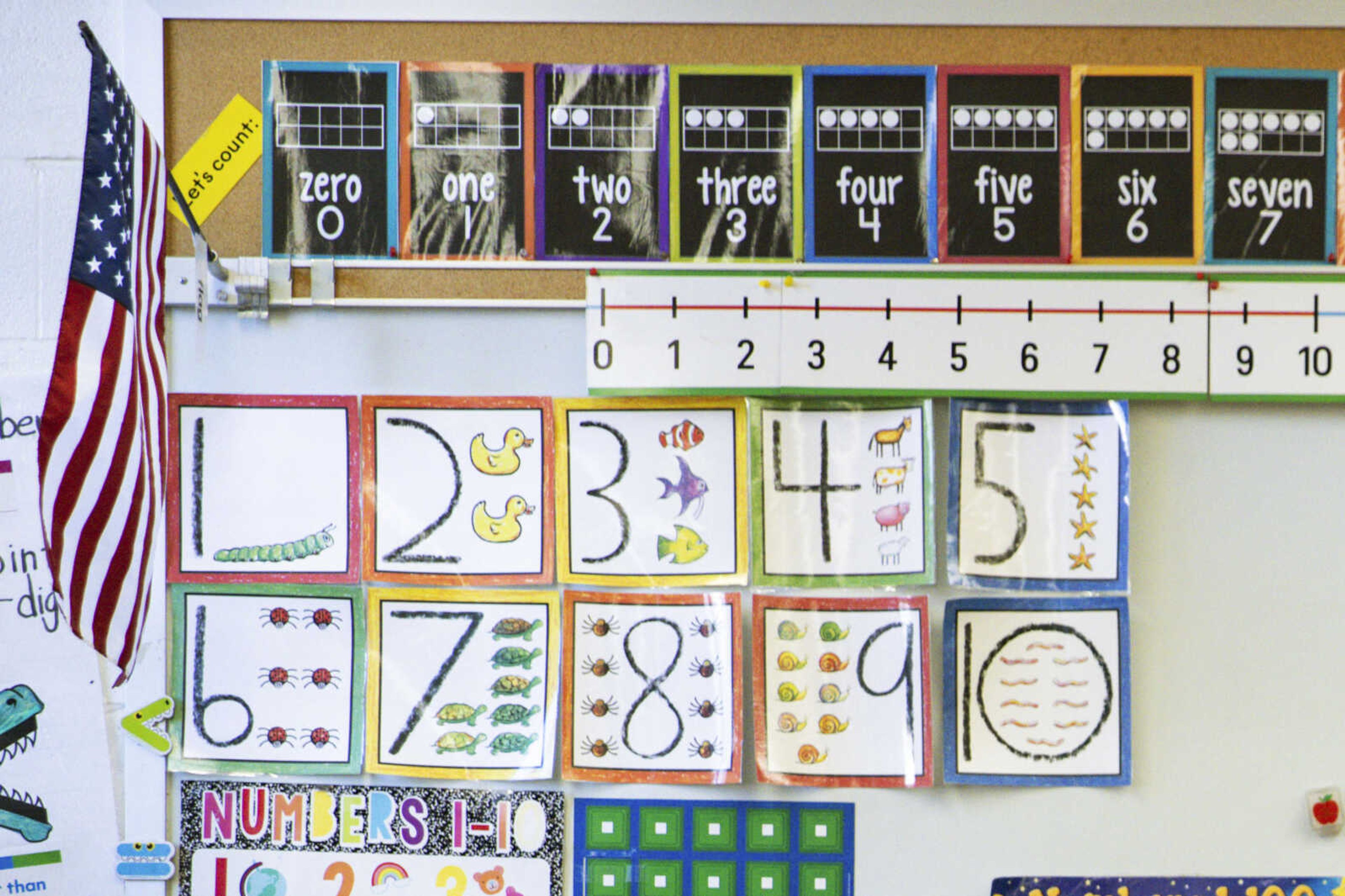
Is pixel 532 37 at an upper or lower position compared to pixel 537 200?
upper

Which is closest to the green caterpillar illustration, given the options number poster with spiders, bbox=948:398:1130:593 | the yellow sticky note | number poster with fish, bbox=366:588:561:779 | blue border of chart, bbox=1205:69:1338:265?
number poster with fish, bbox=366:588:561:779

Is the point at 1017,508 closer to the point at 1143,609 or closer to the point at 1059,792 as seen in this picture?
the point at 1143,609

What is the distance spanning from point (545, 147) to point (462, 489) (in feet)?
1.81

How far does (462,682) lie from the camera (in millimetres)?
1645

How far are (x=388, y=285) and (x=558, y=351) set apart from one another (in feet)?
0.94

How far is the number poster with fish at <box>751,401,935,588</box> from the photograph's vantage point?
164cm

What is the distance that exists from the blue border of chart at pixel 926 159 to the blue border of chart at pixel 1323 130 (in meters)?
0.42

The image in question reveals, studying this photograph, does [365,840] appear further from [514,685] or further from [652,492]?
[652,492]

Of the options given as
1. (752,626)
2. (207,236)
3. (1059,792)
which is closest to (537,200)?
(207,236)

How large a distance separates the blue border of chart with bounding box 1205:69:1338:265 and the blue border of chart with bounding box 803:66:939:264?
Result: 1.39ft

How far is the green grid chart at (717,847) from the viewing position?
165 centimetres

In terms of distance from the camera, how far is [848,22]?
1649 mm

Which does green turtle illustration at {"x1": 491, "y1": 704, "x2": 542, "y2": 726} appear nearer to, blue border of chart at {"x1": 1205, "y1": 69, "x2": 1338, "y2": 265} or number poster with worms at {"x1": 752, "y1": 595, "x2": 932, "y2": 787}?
number poster with worms at {"x1": 752, "y1": 595, "x2": 932, "y2": 787}

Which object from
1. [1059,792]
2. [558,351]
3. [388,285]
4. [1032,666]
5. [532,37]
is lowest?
[1059,792]
